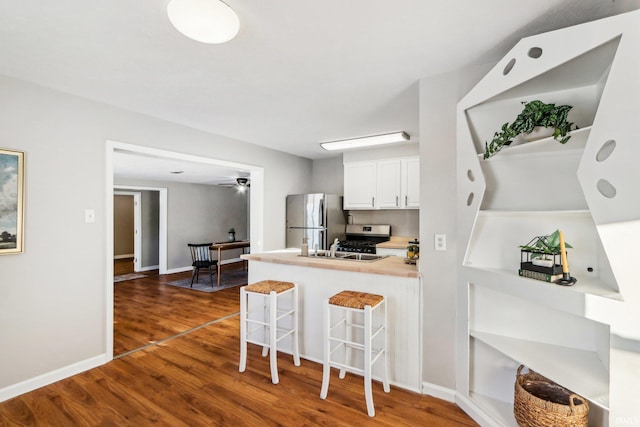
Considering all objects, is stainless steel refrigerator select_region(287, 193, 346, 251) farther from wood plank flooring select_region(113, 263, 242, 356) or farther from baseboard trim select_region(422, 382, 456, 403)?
baseboard trim select_region(422, 382, 456, 403)

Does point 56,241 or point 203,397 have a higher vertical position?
point 56,241

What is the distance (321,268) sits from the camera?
2.67 meters

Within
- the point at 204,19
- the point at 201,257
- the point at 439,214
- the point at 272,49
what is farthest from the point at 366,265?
the point at 201,257

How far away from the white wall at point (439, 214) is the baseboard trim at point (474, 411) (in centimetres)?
9

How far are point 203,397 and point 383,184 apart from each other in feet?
11.6

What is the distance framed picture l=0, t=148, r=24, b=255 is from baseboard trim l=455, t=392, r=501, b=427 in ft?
11.1

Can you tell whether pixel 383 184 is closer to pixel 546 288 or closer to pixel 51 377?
pixel 546 288

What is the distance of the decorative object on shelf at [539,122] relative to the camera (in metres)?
1.50

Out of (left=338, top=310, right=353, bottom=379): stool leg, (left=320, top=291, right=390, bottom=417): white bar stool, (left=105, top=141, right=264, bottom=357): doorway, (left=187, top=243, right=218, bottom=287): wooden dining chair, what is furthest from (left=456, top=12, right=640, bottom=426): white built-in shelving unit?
(left=187, top=243, right=218, bottom=287): wooden dining chair

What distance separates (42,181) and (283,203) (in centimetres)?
297

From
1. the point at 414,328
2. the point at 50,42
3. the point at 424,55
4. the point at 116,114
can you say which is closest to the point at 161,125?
the point at 116,114

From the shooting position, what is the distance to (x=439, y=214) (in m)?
2.18

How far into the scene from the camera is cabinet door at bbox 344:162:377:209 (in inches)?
185

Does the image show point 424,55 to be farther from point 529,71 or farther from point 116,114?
point 116,114
